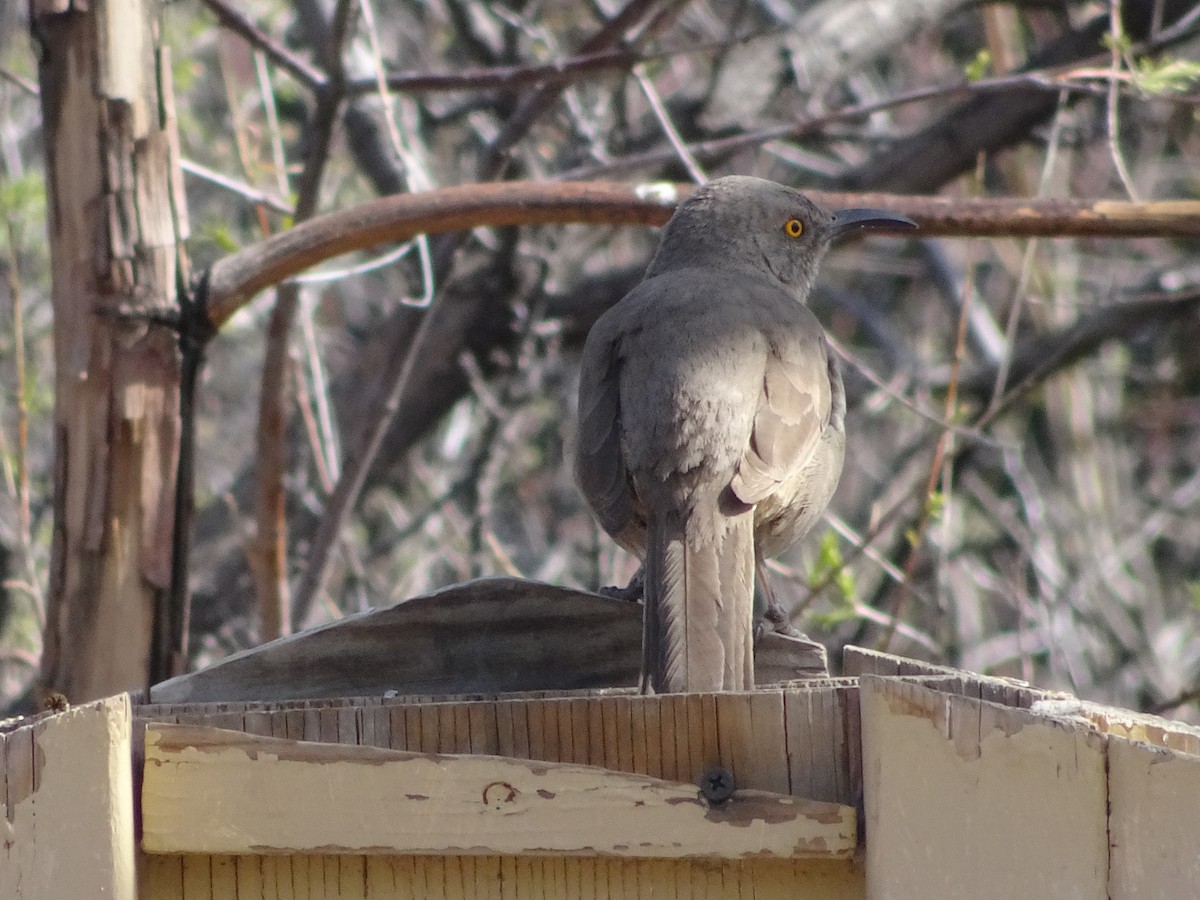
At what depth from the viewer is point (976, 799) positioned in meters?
2.24

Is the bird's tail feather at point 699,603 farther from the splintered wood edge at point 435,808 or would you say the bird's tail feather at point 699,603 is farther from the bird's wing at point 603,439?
the splintered wood edge at point 435,808

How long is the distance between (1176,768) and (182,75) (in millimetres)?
5885

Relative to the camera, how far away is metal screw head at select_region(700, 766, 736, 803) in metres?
2.40

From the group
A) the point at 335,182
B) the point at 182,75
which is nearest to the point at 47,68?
the point at 182,75

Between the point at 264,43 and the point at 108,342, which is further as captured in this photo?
the point at 264,43

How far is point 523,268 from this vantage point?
7.04 metres

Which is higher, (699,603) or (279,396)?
(279,396)

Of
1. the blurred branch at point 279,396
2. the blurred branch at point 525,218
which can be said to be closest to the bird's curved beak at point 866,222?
the blurred branch at point 525,218

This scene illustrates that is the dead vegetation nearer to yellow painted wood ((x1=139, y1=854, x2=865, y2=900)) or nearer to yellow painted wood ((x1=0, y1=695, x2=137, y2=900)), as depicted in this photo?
yellow painted wood ((x1=139, y1=854, x2=865, y2=900))

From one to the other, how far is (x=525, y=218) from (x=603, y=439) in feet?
2.08

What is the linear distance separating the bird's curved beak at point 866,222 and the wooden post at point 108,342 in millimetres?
2004

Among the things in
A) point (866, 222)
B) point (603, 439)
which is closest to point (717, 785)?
point (603, 439)

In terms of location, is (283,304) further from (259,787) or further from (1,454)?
(259,787)

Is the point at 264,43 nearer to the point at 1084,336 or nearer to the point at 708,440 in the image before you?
the point at 708,440
